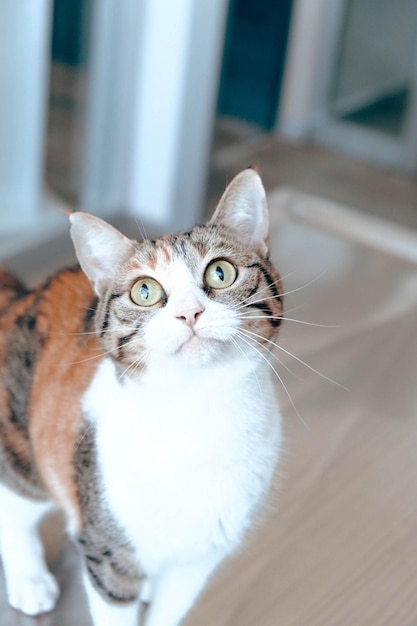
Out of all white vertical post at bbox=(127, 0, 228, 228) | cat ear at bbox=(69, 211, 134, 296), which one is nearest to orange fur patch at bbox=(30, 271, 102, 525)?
cat ear at bbox=(69, 211, 134, 296)

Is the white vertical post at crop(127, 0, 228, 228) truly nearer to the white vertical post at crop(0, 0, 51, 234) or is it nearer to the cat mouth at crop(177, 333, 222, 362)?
the white vertical post at crop(0, 0, 51, 234)

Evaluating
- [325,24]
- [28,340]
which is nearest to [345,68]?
[325,24]

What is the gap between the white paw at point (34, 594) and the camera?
821 mm

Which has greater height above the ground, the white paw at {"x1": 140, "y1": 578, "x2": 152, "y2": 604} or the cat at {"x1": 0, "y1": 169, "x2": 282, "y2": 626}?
the cat at {"x1": 0, "y1": 169, "x2": 282, "y2": 626}

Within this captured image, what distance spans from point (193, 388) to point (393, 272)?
2.67ft

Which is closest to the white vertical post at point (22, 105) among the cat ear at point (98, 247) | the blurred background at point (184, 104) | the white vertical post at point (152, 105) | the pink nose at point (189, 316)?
the blurred background at point (184, 104)

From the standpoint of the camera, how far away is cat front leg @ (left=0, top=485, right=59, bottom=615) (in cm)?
85

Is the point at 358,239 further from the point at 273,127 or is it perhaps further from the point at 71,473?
the point at 273,127

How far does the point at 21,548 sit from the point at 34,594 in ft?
0.26

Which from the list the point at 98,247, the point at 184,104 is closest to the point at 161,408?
the point at 98,247

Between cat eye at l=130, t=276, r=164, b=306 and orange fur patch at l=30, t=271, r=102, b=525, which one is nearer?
cat eye at l=130, t=276, r=164, b=306

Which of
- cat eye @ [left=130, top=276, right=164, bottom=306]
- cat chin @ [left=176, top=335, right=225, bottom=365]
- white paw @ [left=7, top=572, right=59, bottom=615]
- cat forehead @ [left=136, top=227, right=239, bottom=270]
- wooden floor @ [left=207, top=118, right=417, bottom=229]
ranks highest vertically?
Answer: cat forehead @ [left=136, top=227, right=239, bottom=270]

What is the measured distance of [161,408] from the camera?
2.29ft

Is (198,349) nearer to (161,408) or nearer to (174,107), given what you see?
(161,408)
